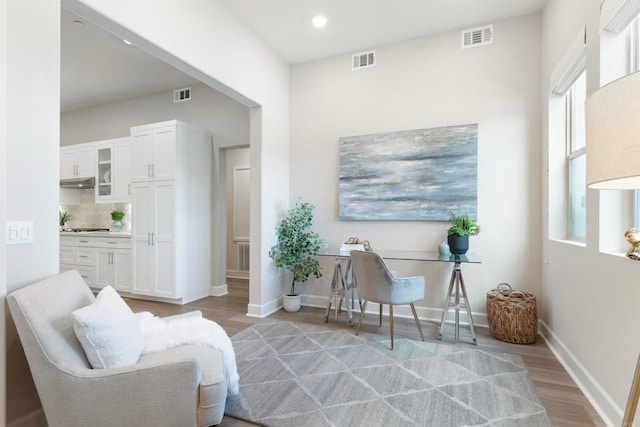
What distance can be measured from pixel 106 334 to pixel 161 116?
444 centimetres

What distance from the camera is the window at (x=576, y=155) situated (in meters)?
2.52

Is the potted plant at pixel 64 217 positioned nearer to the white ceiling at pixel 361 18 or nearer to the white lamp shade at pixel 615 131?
the white ceiling at pixel 361 18

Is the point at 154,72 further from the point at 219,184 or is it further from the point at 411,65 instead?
the point at 411,65

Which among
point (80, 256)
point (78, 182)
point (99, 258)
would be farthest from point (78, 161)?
point (99, 258)

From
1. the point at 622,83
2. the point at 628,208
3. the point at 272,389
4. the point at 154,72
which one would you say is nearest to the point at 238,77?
the point at 154,72

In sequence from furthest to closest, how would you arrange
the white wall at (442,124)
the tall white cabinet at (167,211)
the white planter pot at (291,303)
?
the tall white cabinet at (167,211) < the white planter pot at (291,303) < the white wall at (442,124)

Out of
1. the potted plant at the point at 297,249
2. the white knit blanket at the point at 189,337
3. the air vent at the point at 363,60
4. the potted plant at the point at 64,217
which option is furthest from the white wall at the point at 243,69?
the potted plant at the point at 64,217

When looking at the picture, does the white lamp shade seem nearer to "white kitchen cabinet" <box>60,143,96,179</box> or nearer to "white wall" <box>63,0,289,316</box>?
"white wall" <box>63,0,289,316</box>

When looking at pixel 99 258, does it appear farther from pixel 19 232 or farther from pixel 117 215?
pixel 19 232

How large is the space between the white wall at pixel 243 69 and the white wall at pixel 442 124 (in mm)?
356

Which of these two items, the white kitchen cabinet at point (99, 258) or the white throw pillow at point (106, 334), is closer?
the white throw pillow at point (106, 334)

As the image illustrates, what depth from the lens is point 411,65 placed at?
144 inches

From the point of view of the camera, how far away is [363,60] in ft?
12.7

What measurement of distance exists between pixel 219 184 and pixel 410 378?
377cm
